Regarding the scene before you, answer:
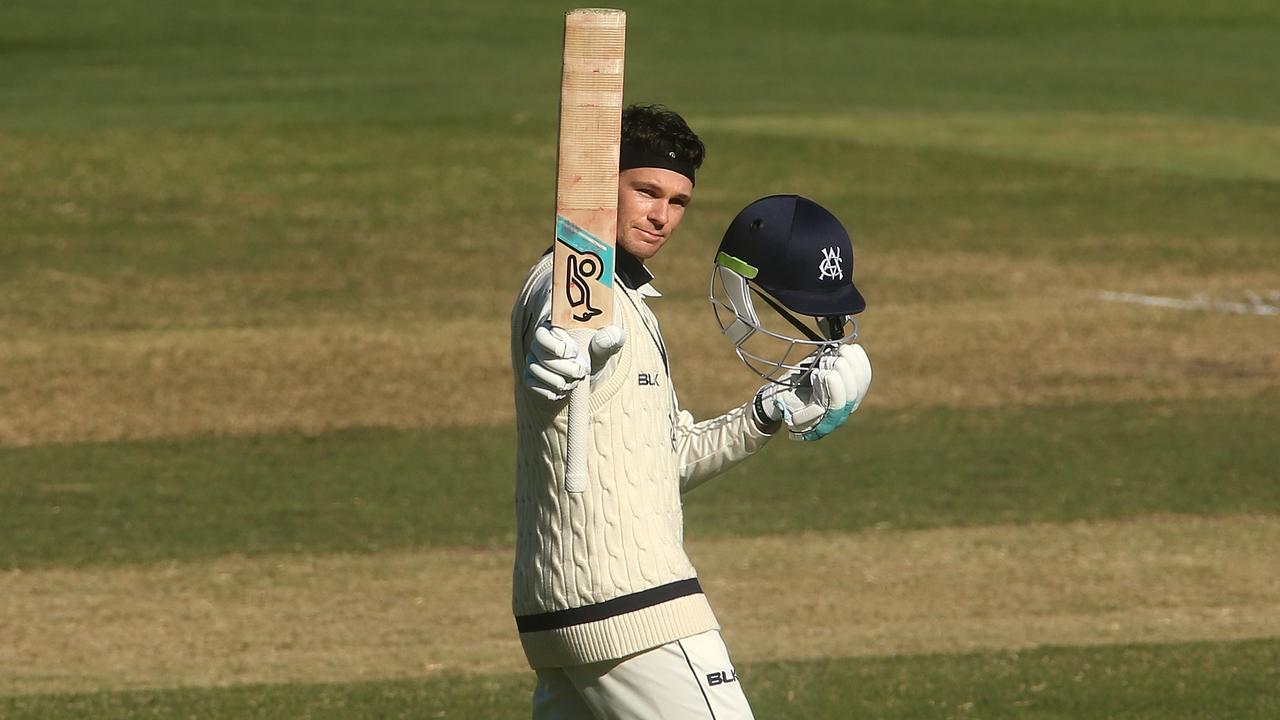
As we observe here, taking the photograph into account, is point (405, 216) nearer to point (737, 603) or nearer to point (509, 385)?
point (509, 385)

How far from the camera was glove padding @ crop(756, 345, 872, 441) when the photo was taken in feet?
17.4

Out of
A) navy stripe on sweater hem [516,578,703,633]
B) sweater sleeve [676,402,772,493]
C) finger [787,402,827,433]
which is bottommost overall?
navy stripe on sweater hem [516,578,703,633]

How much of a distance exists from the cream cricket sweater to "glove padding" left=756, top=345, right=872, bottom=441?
20.3 inches

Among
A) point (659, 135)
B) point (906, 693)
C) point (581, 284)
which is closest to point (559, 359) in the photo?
point (581, 284)

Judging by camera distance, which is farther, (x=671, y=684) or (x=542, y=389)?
(x=671, y=684)

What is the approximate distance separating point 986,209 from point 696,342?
617 cm

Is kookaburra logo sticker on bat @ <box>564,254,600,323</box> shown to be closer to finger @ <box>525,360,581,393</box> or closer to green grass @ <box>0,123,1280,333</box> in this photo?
finger @ <box>525,360,581,393</box>

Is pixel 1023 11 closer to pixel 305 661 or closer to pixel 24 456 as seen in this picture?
pixel 24 456

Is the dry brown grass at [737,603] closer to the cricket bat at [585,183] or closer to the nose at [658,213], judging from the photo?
the nose at [658,213]

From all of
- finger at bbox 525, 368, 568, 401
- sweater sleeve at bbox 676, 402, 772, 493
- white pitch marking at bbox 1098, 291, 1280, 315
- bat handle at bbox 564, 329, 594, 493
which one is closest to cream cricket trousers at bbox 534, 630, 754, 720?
bat handle at bbox 564, 329, 594, 493

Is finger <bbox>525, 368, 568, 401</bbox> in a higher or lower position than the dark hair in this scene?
lower

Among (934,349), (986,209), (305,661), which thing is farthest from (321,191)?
(305,661)

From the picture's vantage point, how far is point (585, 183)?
475 cm

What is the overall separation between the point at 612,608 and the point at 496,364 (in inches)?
415
